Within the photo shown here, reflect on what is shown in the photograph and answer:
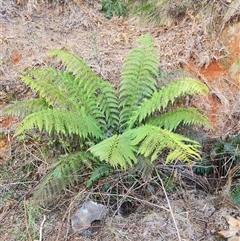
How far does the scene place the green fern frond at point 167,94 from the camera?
120 inches

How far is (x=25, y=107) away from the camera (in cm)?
334

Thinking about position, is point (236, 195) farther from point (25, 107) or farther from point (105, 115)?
point (25, 107)

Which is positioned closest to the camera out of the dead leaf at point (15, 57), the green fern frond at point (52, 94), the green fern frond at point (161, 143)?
the green fern frond at point (161, 143)

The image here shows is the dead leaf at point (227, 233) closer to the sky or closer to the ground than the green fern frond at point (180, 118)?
closer to the ground

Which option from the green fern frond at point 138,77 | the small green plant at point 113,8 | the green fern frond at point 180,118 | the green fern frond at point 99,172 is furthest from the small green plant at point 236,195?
the small green plant at point 113,8

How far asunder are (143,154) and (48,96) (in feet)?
3.32

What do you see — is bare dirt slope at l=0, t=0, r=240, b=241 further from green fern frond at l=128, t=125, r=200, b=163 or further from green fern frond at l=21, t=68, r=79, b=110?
green fern frond at l=21, t=68, r=79, b=110

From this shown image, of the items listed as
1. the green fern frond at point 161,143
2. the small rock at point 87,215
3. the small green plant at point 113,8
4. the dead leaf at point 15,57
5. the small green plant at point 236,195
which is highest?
the small green plant at point 113,8

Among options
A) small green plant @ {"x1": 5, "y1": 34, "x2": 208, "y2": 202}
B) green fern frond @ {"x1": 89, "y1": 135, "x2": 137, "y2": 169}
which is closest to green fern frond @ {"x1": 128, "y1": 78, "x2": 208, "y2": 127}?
small green plant @ {"x1": 5, "y1": 34, "x2": 208, "y2": 202}

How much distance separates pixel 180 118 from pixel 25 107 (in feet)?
4.70

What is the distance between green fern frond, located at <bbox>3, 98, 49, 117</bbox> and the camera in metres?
3.32

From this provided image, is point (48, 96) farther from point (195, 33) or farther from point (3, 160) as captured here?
point (195, 33)

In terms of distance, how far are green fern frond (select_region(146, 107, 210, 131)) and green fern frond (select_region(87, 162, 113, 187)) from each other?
0.61 metres

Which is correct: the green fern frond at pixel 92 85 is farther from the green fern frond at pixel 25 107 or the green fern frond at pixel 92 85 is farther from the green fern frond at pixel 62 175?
the green fern frond at pixel 62 175
